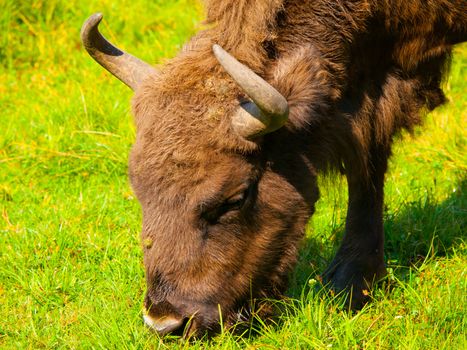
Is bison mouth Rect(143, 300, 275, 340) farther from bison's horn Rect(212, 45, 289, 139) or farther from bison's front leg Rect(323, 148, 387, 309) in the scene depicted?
A: bison's horn Rect(212, 45, 289, 139)

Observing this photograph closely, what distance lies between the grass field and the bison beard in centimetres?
33

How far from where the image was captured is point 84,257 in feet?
19.0

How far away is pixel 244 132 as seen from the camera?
4152 millimetres

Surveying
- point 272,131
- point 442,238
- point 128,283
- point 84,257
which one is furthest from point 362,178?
point 84,257

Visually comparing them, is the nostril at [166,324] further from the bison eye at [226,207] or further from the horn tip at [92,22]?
the horn tip at [92,22]

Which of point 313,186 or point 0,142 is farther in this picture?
point 0,142

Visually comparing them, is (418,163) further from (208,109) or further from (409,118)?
(208,109)

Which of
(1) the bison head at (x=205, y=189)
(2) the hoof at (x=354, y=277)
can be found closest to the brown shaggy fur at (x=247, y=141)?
(1) the bison head at (x=205, y=189)

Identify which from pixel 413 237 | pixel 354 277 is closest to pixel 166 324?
pixel 354 277

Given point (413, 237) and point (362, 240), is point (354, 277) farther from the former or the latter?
point (413, 237)

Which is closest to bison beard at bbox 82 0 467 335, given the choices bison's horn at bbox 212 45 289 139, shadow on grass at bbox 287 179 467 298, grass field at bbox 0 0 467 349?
bison's horn at bbox 212 45 289 139

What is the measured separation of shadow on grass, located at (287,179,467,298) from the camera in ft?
18.2

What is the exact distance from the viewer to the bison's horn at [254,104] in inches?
153

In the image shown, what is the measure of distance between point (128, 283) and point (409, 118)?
2.16 metres
